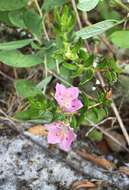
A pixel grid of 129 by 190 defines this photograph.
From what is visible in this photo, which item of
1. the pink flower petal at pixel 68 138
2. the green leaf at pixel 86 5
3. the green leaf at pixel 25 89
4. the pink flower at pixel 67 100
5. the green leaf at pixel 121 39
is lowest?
the pink flower petal at pixel 68 138

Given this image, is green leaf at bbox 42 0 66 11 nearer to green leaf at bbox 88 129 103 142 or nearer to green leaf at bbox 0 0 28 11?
green leaf at bbox 0 0 28 11

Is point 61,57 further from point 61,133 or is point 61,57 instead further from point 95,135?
point 95,135

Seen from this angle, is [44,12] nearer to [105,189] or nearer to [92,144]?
[92,144]

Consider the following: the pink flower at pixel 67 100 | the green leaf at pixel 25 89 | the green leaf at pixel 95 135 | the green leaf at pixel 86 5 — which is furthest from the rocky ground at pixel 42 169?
the green leaf at pixel 86 5

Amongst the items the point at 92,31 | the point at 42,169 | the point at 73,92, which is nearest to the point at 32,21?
the point at 92,31

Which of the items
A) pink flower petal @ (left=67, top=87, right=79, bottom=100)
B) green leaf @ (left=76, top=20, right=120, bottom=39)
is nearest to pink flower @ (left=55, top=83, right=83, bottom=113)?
pink flower petal @ (left=67, top=87, right=79, bottom=100)

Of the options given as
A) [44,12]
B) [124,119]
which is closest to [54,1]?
[44,12]

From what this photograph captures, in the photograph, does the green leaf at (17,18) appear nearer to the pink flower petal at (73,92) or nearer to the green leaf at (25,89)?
the green leaf at (25,89)
